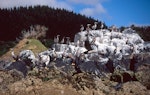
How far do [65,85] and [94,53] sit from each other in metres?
6.73

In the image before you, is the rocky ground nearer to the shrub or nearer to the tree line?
the shrub

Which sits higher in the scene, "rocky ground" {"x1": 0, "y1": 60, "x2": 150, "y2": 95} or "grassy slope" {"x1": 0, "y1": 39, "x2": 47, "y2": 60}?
"grassy slope" {"x1": 0, "y1": 39, "x2": 47, "y2": 60}

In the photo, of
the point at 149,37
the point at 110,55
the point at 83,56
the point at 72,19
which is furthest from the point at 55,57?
the point at 72,19

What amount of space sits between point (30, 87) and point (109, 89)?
4.38 meters

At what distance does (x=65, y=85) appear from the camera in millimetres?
16625

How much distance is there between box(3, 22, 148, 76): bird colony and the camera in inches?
811

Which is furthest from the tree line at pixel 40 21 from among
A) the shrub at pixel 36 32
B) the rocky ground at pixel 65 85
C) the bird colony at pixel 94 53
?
the rocky ground at pixel 65 85

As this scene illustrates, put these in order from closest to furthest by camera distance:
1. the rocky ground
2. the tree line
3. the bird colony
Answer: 1. the rocky ground
2. the bird colony
3. the tree line

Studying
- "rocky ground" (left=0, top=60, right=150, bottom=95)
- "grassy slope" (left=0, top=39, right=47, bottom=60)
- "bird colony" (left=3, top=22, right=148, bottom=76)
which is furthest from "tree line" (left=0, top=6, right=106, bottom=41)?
"rocky ground" (left=0, top=60, right=150, bottom=95)

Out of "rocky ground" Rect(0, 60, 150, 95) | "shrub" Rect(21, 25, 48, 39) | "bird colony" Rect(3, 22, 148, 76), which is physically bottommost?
"rocky ground" Rect(0, 60, 150, 95)

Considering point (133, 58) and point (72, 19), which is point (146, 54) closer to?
point (133, 58)

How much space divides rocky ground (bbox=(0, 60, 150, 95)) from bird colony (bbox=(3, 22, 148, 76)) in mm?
2068

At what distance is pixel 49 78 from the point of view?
57.3 feet

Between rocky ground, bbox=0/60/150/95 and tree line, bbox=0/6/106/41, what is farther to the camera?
tree line, bbox=0/6/106/41
